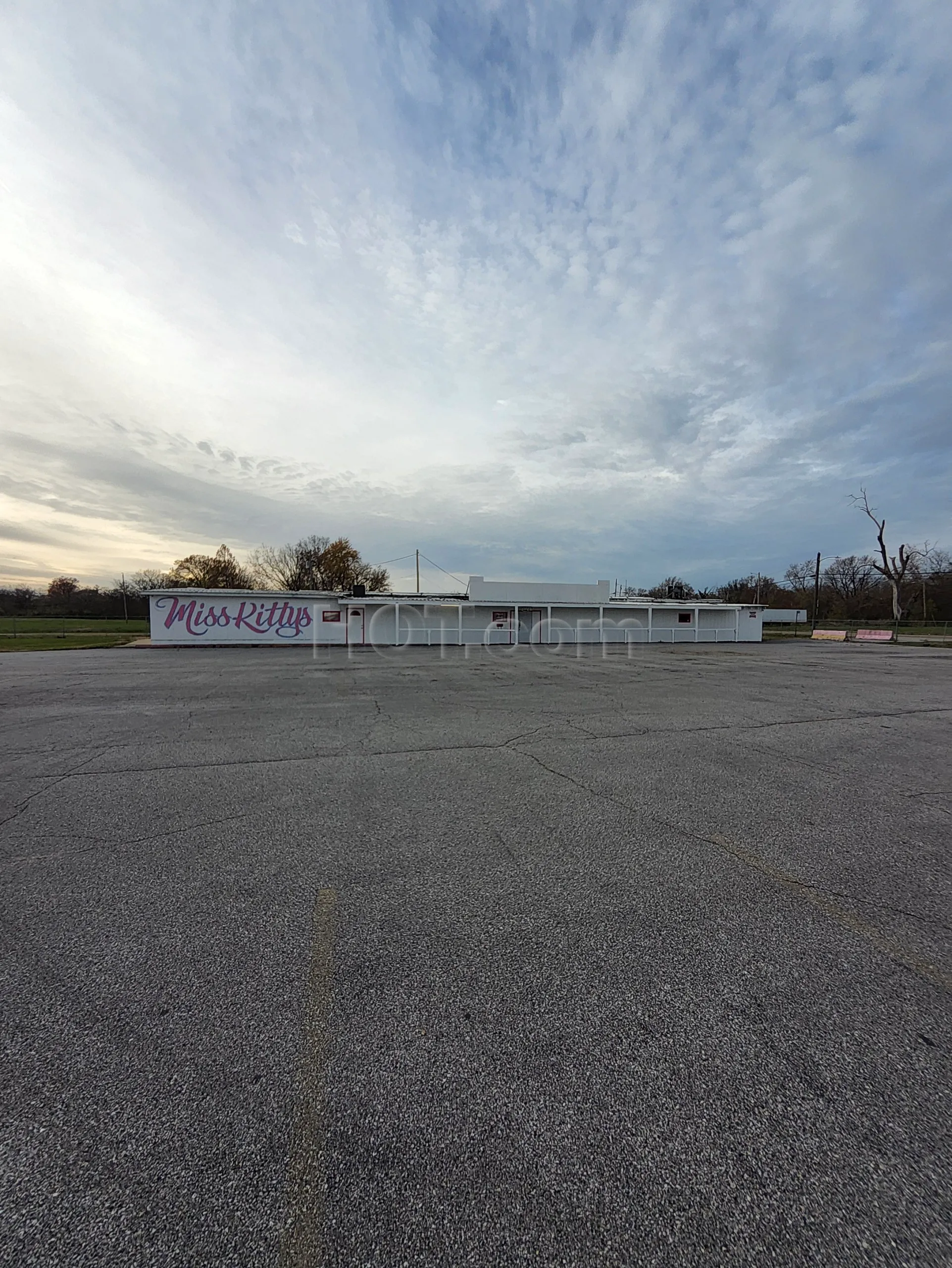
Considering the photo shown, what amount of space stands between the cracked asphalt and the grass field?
24.8 metres

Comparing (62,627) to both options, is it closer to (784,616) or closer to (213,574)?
(213,574)

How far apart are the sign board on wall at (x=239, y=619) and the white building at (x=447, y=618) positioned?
34 mm

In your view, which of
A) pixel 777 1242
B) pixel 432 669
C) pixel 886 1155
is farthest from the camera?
pixel 432 669

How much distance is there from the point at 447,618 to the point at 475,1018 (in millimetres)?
27299

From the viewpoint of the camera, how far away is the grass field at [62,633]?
82.7ft

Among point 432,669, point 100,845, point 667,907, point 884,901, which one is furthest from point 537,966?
point 432,669

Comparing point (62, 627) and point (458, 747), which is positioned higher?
point (62, 627)

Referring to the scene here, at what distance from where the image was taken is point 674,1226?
142cm

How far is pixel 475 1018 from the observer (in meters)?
2.16

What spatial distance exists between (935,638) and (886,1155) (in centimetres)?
4503

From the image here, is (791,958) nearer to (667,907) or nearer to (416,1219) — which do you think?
(667,907)

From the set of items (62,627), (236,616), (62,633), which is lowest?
(62,633)

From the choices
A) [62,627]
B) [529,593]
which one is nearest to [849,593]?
[529,593]

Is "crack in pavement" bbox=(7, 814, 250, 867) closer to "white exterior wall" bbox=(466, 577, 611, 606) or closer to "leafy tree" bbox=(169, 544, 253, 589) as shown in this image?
"white exterior wall" bbox=(466, 577, 611, 606)
